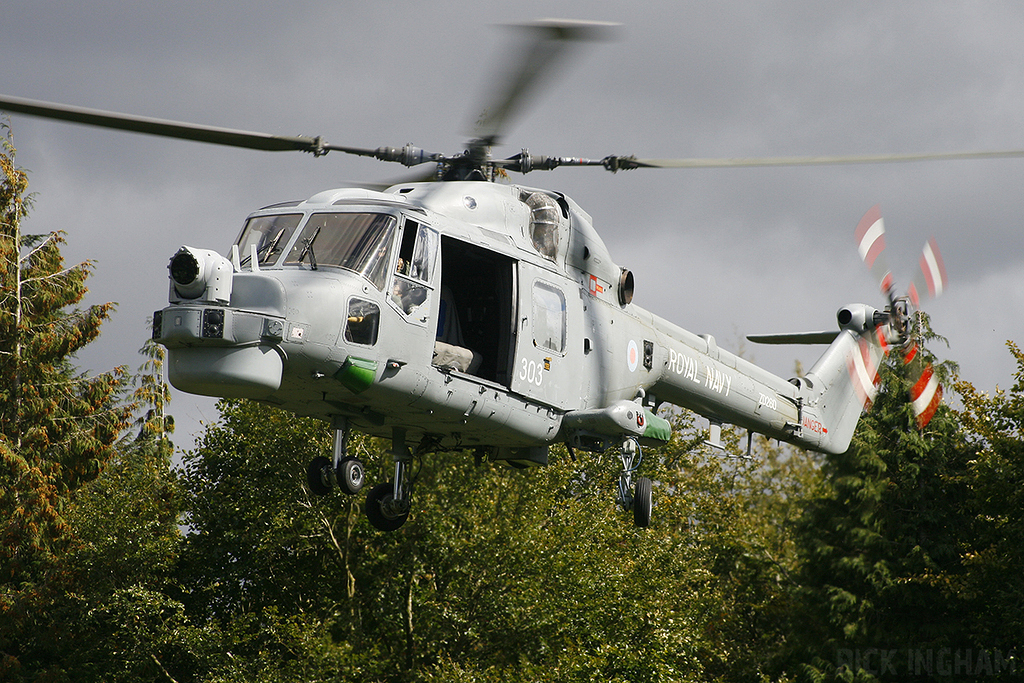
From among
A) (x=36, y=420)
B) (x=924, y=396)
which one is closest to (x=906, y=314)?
(x=924, y=396)

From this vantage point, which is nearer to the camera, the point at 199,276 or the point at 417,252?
the point at 199,276

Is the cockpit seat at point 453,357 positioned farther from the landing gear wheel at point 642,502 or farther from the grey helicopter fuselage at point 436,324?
the landing gear wheel at point 642,502

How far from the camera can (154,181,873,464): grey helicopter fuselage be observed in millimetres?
9516

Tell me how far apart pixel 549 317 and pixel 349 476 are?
9.15 ft

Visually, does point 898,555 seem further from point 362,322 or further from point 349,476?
point 362,322

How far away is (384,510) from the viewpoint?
40.2ft

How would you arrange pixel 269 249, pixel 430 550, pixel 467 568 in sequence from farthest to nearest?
pixel 430 550 → pixel 467 568 → pixel 269 249

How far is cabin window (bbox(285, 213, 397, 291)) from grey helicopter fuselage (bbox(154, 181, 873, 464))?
0.01 meters

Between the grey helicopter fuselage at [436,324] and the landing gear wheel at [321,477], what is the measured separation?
529mm

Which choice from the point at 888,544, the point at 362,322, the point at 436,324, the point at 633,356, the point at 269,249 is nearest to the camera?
the point at 362,322

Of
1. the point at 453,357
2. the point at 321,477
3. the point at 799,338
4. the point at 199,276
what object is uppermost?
the point at 799,338

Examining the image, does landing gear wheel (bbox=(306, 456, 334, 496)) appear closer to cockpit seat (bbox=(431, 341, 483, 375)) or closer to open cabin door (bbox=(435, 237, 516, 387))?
cockpit seat (bbox=(431, 341, 483, 375))

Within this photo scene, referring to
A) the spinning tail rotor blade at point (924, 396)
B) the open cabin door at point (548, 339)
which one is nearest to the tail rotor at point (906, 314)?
the spinning tail rotor blade at point (924, 396)

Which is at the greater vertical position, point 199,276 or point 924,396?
point 924,396
